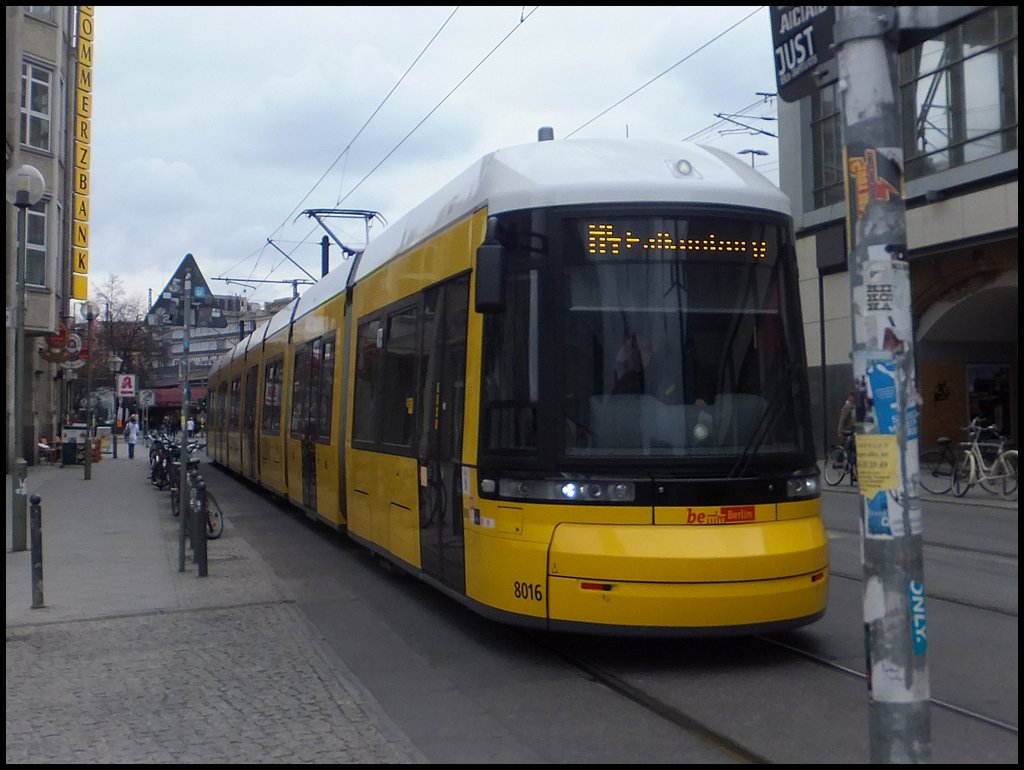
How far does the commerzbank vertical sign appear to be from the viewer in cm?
3256

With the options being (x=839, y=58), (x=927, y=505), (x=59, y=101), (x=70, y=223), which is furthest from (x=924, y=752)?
(x=70, y=223)

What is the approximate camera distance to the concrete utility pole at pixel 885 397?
13.6ft

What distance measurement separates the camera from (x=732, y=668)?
677cm

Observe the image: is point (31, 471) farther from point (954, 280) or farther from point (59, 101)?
point (954, 280)

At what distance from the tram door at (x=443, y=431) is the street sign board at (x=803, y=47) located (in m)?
3.50

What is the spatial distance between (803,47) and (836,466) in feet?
64.6

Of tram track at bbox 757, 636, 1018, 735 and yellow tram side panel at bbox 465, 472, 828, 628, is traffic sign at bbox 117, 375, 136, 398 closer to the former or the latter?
yellow tram side panel at bbox 465, 472, 828, 628

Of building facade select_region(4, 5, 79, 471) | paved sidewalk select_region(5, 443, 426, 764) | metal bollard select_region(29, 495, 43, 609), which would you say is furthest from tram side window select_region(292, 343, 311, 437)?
building facade select_region(4, 5, 79, 471)

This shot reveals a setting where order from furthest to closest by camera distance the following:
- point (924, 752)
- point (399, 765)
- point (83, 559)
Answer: point (83, 559) → point (399, 765) → point (924, 752)

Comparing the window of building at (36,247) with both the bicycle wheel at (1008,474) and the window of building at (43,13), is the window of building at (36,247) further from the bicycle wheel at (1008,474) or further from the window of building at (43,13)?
the bicycle wheel at (1008,474)

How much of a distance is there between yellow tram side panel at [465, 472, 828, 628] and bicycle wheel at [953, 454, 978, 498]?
1321 cm

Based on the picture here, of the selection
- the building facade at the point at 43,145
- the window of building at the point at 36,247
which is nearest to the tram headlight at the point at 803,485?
the building facade at the point at 43,145

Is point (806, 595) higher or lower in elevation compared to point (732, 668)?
higher

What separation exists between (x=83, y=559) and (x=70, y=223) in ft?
79.8
